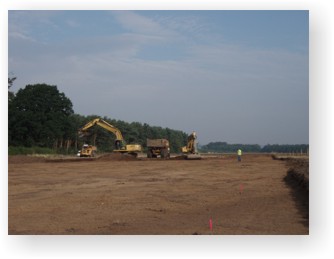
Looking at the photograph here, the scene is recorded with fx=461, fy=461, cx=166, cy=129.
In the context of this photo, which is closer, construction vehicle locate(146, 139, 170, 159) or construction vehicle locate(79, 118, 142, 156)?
construction vehicle locate(79, 118, 142, 156)

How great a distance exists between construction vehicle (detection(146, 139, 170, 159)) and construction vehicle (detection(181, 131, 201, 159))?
5.90ft

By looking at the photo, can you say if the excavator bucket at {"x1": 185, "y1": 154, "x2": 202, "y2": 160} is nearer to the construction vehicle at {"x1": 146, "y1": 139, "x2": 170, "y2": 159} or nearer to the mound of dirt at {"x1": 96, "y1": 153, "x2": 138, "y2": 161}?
the construction vehicle at {"x1": 146, "y1": 139, "x2": 170, "y2": 159}

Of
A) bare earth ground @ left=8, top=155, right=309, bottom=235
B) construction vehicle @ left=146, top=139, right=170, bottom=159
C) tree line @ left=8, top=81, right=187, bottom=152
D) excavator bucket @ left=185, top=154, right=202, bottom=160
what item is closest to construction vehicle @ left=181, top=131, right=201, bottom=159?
excavator bucket @ left=185, top=154, right=202, bottom=160

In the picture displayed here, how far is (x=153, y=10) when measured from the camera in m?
10.4

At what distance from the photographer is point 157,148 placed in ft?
123

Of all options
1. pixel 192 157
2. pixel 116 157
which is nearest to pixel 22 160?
pixel 116 157

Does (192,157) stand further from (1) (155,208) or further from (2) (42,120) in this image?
(1) (155,208)

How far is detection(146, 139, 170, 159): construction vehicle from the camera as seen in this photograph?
37125 millimetres

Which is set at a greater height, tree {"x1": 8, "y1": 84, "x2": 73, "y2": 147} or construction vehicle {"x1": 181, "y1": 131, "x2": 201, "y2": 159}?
tree {"x1": 8, "y1": 84, "x2": 73, "y2": 147}

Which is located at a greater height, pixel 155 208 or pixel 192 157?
pixel 192 157

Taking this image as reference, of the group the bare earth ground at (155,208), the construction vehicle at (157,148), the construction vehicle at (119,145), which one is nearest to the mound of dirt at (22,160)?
the construction vehicle at (119,145)

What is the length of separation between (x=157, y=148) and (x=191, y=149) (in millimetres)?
3165

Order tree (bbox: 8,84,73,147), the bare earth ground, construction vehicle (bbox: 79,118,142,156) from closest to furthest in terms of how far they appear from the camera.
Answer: the bare earth ground, construction vehicle (bbox: 79,118,142,156), tree (bbox: 8,84,73,147)

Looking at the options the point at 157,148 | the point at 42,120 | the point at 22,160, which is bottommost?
the point at 22,160
